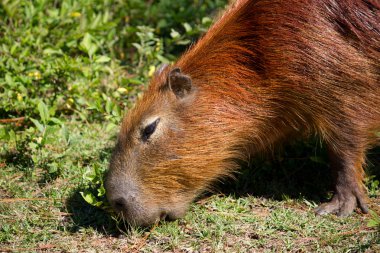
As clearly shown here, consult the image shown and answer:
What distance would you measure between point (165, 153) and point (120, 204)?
503 mm

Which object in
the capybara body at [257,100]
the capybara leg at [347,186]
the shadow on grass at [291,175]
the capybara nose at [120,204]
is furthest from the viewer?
the shadow on grass at [291,175]

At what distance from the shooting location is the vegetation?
453 cm

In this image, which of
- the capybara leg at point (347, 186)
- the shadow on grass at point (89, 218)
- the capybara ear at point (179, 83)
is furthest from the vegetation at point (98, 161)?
the capybara ear at point (179, 83)

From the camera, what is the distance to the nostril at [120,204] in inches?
176

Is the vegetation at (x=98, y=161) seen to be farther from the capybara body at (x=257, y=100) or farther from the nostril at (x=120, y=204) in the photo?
the capybara body at (x=257, y=100)

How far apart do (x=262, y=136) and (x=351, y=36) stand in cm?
105

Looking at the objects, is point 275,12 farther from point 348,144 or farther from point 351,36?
point 348,144

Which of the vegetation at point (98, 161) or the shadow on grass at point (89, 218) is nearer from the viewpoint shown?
the vegetation at point (98, 161)

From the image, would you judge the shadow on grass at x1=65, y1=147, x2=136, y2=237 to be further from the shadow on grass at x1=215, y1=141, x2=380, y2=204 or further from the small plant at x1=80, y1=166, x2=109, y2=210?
the shadow on grass at x1=215, y1=141, x2=380, y2=204

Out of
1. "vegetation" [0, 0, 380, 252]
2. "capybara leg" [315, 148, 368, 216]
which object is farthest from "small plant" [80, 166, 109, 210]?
"capybara leg" [315, 148, 368, 216]

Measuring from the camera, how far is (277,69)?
15.6 ft

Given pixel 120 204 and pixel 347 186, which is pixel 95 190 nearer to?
pixel 120 204

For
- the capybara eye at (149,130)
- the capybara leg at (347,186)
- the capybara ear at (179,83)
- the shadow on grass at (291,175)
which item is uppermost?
the capybara ear at (179,83)

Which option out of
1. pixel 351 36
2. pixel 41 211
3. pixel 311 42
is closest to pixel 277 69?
pixel 311 42
